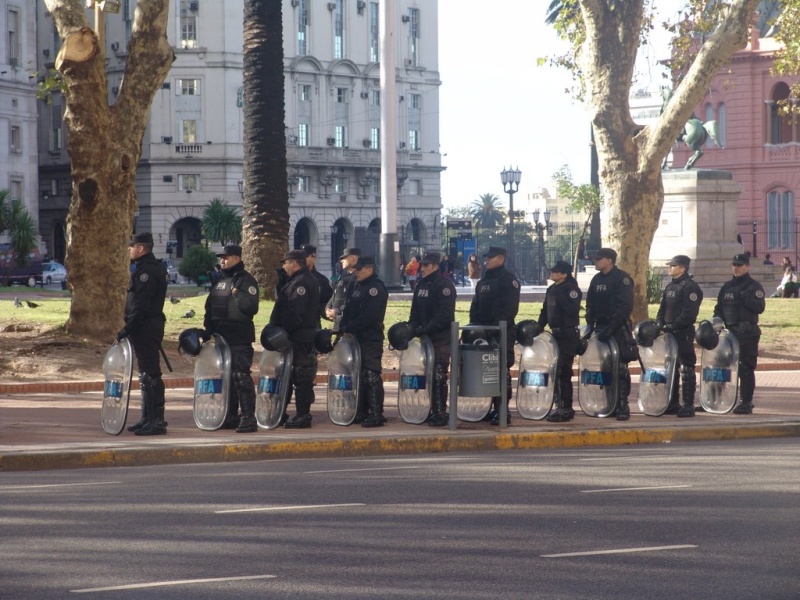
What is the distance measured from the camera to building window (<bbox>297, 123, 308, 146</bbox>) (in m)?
84.1

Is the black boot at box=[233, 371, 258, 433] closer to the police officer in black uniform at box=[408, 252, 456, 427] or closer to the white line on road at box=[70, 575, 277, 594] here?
the police officer in black uniform at box=[408, 252, 456, 427]

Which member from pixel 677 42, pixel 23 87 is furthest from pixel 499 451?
pixel 23 87

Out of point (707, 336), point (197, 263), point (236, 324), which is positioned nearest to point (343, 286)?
point (236, 324)

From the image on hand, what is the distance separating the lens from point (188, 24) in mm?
81250

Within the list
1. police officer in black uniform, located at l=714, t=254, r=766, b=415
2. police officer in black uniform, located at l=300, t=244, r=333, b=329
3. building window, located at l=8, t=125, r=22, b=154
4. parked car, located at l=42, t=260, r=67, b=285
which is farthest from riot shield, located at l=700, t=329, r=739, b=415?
building window, located at l=8, t=125, r=22, b=154

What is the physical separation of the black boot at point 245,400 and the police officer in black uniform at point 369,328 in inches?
45.4

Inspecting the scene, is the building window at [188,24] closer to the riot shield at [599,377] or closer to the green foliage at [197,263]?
the green foliage at [197,263]

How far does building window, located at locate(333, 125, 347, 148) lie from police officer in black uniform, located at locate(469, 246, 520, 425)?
2830 inches

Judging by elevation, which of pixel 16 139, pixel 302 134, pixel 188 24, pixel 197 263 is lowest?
pixel 197 263

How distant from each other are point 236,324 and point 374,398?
1.61m

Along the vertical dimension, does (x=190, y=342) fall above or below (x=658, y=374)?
above

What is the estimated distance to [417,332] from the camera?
47.5ft

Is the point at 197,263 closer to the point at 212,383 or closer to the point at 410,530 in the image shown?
the point at 212,383

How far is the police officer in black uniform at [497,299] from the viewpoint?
47.7ft
